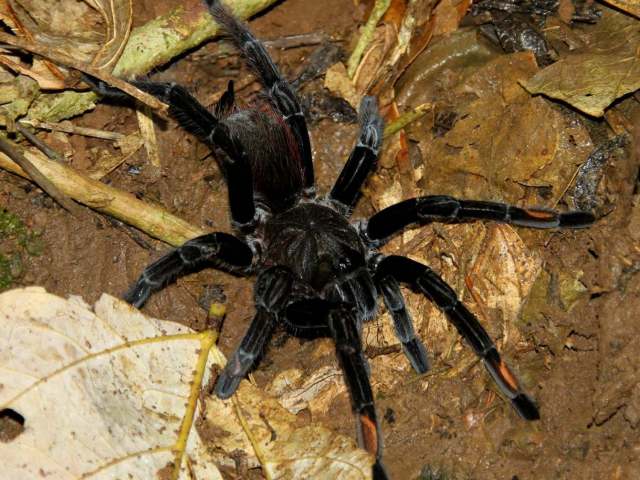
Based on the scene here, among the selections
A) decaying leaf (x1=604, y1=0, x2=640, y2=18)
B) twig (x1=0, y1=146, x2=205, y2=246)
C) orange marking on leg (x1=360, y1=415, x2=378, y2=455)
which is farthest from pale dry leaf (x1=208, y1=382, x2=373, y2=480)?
decaying leaf (x1=604, y1=0, x2=640, y2=18)

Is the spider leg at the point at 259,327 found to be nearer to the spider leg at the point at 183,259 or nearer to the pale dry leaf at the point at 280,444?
the pale dry leaf at the point at 280,444

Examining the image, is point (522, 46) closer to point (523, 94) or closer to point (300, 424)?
point (523, 94)

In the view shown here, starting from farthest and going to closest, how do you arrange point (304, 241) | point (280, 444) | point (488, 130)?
1. point (488, 130)
2. point (304, 241)
3. point (280, 444)

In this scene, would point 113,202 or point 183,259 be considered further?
point 113,202

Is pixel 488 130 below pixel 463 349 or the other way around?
the other way around

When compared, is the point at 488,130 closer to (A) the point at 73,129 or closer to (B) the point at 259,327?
(B) the point at 259,327

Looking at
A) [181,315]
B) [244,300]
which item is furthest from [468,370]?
[181,315]

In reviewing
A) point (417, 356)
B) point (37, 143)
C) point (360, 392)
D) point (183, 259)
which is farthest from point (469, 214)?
point (37, 143)
